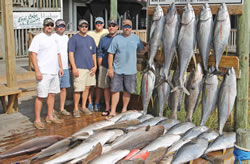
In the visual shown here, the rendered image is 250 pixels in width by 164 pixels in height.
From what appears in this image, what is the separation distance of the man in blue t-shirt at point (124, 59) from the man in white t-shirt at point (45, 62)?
3.16 feet

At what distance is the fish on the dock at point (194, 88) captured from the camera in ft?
15.3

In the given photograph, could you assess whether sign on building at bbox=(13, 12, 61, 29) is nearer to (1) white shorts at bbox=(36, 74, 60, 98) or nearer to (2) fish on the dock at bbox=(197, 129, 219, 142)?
(1) white shorts at bbox=(36, 74, 60, 98)

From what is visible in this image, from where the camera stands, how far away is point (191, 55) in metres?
4.53

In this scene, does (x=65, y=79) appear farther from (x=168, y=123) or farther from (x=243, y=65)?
(x=243, y=65)

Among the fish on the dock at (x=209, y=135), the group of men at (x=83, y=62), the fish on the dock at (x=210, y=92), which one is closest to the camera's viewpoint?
the fish on the dock at (x=209, y=135)

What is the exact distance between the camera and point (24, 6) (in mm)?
12508

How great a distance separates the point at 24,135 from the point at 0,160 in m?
1.02

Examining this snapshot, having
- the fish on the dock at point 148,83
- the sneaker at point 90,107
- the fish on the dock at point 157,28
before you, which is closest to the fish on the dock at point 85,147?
the fish on the dock at point 148,83

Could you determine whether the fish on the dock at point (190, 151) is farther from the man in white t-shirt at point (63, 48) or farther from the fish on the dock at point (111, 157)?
the man in white t-shirt at point (63, 48)

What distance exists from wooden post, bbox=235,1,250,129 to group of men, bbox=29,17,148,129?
1.76 meters

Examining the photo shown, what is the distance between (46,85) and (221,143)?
9.44ft

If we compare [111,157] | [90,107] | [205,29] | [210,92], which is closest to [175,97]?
[210,92]

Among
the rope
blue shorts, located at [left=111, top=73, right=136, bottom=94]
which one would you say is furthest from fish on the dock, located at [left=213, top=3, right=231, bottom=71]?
blue shorts, located at [left=111, top=73, right=136, bottom=94]

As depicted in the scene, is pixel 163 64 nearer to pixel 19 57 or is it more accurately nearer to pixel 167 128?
pixel 167 128
